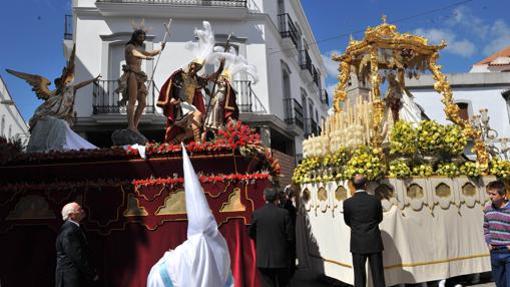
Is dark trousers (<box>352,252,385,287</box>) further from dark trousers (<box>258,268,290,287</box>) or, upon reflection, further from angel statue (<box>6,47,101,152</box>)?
angel statue (<box>6,47,101,152</box>)

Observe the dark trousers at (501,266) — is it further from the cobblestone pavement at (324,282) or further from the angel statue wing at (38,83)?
the angel statue wing at (38,83)

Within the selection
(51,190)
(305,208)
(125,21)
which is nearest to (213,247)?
(51,190)

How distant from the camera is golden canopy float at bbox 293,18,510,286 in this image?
5.70 m

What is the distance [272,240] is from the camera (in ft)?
15.0

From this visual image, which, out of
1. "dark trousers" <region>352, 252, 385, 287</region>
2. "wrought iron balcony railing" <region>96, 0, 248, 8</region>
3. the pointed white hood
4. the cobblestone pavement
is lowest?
the cobblestone pavement

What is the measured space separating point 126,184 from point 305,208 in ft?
11.3

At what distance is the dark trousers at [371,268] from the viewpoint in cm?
489

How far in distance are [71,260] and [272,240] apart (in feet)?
7.00

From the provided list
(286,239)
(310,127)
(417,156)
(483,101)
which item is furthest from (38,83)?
(483,101)

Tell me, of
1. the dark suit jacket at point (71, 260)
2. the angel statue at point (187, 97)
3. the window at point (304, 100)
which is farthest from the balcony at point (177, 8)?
the dark suit jacket at point (71, 260)

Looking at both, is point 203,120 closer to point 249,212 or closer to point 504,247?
point 249,212

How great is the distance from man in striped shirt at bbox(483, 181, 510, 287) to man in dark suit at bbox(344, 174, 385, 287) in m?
1.21

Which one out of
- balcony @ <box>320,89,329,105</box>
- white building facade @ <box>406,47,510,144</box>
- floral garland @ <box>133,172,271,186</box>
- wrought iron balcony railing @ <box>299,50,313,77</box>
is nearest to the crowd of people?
floral garland @ <box>133,172,271,186</box>

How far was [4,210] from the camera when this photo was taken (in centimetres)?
539
